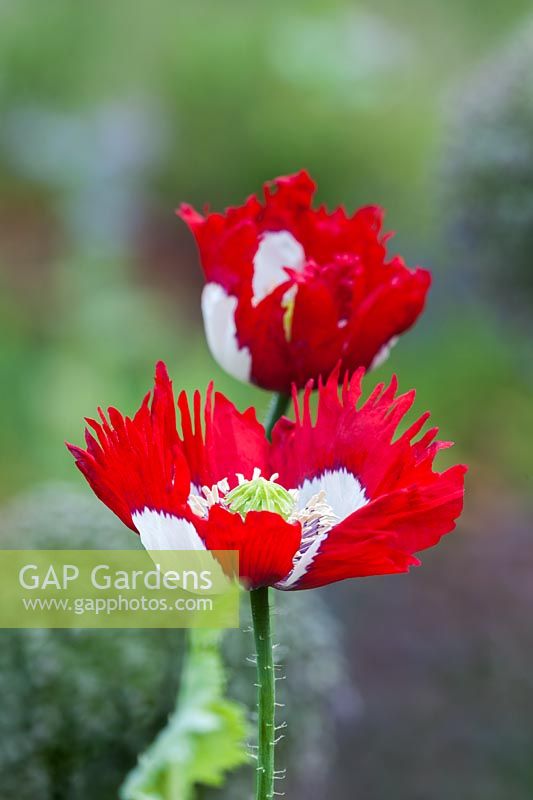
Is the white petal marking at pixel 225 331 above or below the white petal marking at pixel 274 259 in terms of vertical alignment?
below

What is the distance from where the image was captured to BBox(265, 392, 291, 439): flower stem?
638 mm

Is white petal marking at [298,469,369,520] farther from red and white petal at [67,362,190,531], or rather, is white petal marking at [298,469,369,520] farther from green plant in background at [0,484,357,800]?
green plant in background at [0,484,357,800]

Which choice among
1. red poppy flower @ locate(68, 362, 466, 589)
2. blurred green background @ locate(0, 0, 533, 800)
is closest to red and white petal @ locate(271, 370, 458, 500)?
red poppy flower @ locate(68, 362, 466, 589)

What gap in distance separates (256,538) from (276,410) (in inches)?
8.1

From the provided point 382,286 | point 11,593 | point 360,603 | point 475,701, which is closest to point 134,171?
point 360,603

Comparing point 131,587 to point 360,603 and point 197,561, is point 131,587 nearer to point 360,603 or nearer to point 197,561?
point 197,561

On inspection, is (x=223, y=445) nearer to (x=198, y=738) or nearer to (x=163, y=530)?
(x=163, y=530)

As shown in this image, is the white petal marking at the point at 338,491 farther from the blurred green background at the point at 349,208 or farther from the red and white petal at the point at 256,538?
the blurred green background at the point at 349,208

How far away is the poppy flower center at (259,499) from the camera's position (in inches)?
19.1

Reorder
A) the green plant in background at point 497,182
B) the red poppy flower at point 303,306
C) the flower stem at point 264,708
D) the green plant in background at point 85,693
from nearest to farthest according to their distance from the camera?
the flower stem at point 264,708 < the red poppy flower at point 303,306 < the green plant in background at point 85,693 < the green plant in background at point 497,182

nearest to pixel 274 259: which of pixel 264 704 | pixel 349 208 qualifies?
pixel 264 704

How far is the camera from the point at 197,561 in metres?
0.46

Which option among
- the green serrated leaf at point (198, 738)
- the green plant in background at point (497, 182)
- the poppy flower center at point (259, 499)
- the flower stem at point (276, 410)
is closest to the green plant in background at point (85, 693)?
the green serrated leaf at point (198, 738)

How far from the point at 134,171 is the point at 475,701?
2.07 meters
